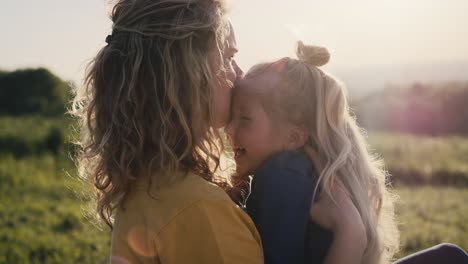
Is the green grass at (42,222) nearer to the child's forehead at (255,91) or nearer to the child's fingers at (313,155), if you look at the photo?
the child's forehead at (255,91)

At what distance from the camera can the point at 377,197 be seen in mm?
2756

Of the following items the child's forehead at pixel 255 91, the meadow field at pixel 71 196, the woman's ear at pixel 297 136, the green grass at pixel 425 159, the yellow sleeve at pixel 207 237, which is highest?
the child's forehead at pixel 255 91

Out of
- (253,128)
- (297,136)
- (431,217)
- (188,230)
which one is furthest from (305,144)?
(431,217)

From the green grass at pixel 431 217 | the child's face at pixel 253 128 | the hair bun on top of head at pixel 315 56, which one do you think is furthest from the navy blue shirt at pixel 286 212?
the green grass at pixel 431 217

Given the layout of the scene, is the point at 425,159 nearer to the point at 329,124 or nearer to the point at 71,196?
the point at 71,196

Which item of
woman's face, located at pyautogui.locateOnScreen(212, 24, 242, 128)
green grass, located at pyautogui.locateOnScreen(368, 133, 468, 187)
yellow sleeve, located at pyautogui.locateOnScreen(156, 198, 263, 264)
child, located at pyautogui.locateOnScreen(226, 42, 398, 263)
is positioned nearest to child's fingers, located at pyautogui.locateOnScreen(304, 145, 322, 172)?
child, located at pyautogui.locateOnScreen(226, 42, 398, 263)

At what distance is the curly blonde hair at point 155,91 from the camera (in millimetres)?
2207

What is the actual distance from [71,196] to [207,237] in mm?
5675

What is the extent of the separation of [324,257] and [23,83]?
36.5ft

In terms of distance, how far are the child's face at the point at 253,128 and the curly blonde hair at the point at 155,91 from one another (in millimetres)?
297

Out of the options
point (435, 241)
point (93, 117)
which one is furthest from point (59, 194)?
point (93, 117)

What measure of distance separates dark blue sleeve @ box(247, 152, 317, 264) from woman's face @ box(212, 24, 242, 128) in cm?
27

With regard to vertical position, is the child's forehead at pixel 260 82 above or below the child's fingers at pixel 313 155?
above

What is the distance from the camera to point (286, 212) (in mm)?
2340
